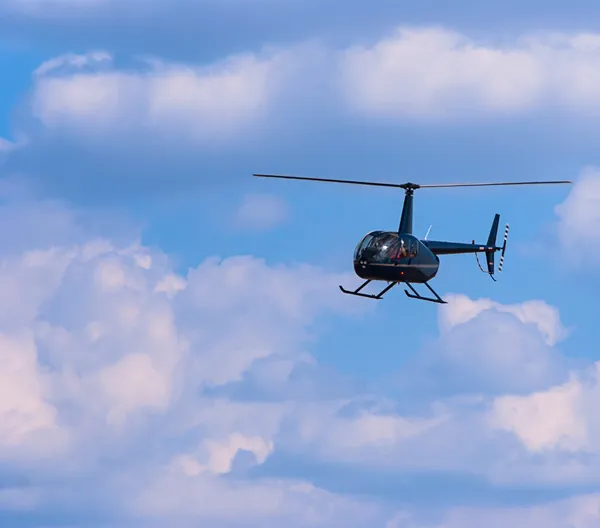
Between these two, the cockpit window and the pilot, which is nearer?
the cockpit window

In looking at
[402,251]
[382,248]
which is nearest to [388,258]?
[382,248]

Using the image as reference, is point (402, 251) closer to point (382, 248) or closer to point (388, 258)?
point (388, 258)

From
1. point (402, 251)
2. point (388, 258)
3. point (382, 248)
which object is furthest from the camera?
point (402, 251)

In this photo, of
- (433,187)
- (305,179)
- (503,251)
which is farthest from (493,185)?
(503,251)

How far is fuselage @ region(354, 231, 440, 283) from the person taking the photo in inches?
5433

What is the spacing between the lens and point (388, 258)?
454 feet

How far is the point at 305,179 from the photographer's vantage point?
136000 mm

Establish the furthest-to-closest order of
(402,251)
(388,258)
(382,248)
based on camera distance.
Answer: (402,251)
(388,258)
(382,248)

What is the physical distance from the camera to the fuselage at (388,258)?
453 ft

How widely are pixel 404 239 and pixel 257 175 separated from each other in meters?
13.2

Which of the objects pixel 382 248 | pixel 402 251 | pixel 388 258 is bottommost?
pixel 388 258

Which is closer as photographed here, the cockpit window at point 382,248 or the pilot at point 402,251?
the cockpit window at point 382,248

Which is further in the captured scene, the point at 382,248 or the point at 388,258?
the point at 388,258

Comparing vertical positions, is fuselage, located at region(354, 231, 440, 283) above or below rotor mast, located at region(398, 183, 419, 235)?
below
